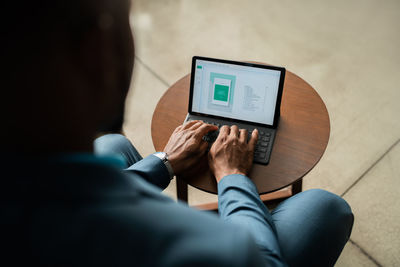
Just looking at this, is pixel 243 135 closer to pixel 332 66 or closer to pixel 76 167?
pixel 76 167

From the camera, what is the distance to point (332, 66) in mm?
2068

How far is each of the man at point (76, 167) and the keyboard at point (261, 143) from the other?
0.63m

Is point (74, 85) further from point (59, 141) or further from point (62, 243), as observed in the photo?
point (62, 243)

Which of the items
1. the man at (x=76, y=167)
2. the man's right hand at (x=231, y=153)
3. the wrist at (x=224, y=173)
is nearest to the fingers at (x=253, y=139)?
the man's right hand at (x=231, y=153)

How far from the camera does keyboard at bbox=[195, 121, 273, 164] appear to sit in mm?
1134

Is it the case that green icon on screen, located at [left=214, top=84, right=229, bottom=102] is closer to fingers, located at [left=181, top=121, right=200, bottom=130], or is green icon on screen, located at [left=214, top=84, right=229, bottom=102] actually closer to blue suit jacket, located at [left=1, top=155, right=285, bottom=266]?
fingers, located at [left=181, top=121, right=200, bottom=130]

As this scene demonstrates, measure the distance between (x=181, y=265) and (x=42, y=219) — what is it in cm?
18

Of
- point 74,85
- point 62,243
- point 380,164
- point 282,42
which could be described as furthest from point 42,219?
point 282,42

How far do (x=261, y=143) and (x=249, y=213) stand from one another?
1.20 feet

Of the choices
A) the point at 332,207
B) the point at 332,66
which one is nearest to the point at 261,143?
the point at 332,207

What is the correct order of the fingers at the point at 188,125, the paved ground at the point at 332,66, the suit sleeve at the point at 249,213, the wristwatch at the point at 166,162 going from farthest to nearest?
1. the paved ground at the point at 332,66
2. the fingers at the point at 188,125
3. the wristwatch at the point at 166,162
4. the suit sleeve at the point at 249,213

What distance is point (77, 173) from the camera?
1.40 feet

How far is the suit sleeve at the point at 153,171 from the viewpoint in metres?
1.00

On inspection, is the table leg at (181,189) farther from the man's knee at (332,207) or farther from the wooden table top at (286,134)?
the man's knee at (332,207)
